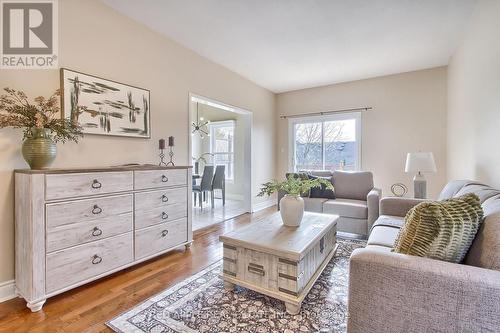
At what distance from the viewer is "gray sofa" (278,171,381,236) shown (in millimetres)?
3164

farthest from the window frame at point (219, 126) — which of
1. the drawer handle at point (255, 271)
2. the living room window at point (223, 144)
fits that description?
the drawer handle at point (255, 271)

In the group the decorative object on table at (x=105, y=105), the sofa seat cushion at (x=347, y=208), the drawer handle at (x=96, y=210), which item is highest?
the decorative object on table at (x=105, y=105)

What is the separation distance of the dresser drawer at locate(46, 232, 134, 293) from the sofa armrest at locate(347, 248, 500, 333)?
195cm

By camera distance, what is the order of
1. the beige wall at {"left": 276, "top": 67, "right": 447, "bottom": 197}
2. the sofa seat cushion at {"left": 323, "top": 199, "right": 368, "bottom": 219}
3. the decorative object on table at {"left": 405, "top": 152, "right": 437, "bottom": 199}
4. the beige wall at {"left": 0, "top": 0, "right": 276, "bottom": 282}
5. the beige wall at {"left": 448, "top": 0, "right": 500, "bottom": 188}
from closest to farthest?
the beige wall at {"left": 0, "top": 0, "right": 276, "bottom": 282} → the beige wall at {"left": 448, "top": 0, "right": 500, "bottom": 188} → the decorative object on table at {"left": 405, "top": 152, "right": 437, "bottom": 199} → the sofa seat cushion at {"left": 323, "top": 199, "right": 368, "bottom": 219} → the beige wall at {"left": 276, "top": 67, "right": 447, "bottom": 197}

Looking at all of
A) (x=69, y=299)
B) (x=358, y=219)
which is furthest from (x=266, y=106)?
(x=69, y=299)

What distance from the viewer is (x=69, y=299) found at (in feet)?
6.10

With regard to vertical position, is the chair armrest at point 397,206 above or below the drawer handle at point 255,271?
above

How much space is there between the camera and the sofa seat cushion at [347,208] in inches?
126

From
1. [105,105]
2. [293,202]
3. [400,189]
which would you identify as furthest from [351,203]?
[105,105]

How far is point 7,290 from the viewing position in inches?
73.1

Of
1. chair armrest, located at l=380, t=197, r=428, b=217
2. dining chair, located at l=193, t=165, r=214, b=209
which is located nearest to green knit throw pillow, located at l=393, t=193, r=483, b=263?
chair armrest, located at l=380, t=197, r=428, b=217

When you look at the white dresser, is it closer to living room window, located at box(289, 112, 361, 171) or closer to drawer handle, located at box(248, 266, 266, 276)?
drawer handle, located at box(248, 266, 266, 276)

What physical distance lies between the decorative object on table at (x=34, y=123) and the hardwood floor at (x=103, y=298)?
1.03m

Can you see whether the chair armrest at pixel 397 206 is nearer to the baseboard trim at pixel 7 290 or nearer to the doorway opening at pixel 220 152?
the doorway opening at pixel 220 152
